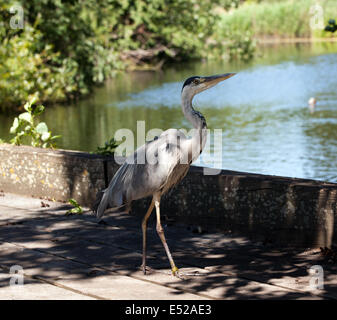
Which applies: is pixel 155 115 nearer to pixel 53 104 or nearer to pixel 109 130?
pixel 109 130

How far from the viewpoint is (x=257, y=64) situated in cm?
3122

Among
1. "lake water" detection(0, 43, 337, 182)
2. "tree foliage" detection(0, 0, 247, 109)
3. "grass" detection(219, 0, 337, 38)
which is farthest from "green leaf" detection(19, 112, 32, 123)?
"grass" detection(219, 0, 337, 38)

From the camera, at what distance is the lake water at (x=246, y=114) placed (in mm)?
13328

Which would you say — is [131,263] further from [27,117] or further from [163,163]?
[27,117]

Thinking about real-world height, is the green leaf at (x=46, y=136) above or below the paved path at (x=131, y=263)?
above

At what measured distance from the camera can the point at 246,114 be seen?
19094mm

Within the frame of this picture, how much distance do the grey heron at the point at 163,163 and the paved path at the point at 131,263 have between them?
1.07 ft

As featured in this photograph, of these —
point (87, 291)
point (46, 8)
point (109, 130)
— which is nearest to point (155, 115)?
point (109, 130)

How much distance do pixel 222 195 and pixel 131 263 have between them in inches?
53.7

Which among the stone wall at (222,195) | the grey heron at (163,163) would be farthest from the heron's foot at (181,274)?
the stone wall at (222,195)

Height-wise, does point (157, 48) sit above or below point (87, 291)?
above

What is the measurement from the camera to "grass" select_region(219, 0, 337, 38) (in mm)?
43875

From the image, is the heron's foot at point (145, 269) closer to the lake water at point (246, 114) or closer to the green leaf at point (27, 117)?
the green leaf at point (27, 117)
